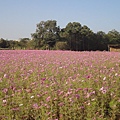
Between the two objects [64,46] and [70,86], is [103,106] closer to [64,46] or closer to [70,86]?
[70,86]

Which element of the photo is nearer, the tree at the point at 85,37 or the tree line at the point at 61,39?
the tree line at the point at 61,39

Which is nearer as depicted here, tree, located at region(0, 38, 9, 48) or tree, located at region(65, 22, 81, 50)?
tree, located at region(65, 22, 81, 50)

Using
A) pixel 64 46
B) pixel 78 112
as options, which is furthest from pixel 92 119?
pixel 64 46

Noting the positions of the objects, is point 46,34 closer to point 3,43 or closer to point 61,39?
point 61,39

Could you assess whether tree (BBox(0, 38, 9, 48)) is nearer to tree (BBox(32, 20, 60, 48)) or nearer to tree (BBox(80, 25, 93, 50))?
tree (BBox(32, 20, 60, 48))

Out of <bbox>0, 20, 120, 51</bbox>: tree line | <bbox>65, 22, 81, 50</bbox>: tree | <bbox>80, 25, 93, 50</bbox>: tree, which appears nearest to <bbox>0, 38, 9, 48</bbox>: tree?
<bbox>0, 20, 120, 51</bbox>: tree line

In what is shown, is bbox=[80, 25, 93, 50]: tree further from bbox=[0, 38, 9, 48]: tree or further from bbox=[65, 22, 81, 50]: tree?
bbox=[0, 38, 9, 48]: tree

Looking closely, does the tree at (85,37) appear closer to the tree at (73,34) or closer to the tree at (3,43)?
the tree at (73,34)

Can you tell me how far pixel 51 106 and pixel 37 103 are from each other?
0.79 ft

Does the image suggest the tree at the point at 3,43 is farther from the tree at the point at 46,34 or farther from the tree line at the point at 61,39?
the tree at the point at 46,34

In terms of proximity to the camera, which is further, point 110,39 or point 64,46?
point 110,39

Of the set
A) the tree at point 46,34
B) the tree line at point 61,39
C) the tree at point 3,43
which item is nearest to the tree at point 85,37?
the tree line at point 61,39

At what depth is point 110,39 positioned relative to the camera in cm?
4669

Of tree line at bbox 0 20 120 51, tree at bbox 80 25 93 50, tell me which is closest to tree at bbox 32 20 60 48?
tree line at bbox 0 20 120 51
